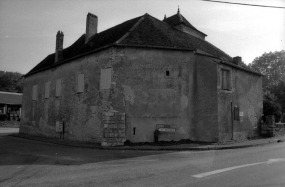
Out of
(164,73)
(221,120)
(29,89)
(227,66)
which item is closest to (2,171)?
(164,73)

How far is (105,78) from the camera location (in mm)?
14805

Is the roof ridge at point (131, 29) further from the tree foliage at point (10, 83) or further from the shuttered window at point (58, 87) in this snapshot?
the tree foliage at point (10, 83)

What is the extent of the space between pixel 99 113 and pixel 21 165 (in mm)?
6905

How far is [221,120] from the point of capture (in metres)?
15.5

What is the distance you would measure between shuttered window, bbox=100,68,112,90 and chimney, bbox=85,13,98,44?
704 cm

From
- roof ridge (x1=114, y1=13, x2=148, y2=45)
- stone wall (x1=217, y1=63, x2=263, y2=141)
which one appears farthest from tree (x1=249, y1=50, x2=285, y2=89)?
roof ridge (x1=114, y1=13, x2=148, y2=45)

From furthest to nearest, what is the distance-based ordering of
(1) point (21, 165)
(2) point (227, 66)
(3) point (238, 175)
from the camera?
(2) point (227, 66), (1) point (21, 165), (3) point (238, 175)

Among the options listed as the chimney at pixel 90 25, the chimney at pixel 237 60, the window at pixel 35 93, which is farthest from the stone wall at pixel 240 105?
the window at pixel 35 93

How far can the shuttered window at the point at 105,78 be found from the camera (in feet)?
47.7

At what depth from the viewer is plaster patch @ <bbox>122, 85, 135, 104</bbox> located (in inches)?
565

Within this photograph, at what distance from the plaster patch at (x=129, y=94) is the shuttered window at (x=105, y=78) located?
41.1 inches

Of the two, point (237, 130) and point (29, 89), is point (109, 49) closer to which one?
point (237, 130)

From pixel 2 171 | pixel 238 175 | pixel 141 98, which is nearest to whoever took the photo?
pixel 238 175

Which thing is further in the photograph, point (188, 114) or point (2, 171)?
point (188, 114)
